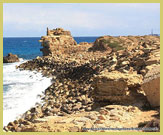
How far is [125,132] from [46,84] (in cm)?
1902

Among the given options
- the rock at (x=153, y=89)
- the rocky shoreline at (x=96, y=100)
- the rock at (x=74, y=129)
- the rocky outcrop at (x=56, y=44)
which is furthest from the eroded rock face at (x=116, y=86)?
the rocky outcrop at (x=56, y=44)

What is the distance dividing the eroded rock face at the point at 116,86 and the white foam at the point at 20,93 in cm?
631

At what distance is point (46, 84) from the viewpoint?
91.5 ft

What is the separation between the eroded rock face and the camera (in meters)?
13.0

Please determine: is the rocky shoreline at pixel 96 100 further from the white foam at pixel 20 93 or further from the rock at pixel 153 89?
the white foam at pixel 20 93

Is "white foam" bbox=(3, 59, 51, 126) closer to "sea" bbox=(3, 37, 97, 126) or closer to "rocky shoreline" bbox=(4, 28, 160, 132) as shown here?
"sea" bbox=(3, 37, 97, 126)

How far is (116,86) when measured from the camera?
42.7ft

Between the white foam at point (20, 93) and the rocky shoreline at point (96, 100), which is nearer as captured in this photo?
the rocky shoreline at point (96, 100)

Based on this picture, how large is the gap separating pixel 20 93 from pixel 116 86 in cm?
1293

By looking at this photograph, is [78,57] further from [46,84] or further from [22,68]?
[46,84]

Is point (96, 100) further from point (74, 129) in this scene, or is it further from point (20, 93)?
point (20, 93)

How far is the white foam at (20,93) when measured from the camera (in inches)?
754

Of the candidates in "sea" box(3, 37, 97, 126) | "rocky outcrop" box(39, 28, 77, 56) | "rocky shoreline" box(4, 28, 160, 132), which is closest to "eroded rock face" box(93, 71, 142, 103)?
"rocky shoreline" box(4, 28, 160, 132)

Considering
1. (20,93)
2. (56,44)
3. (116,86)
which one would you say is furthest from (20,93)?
(56,44)
